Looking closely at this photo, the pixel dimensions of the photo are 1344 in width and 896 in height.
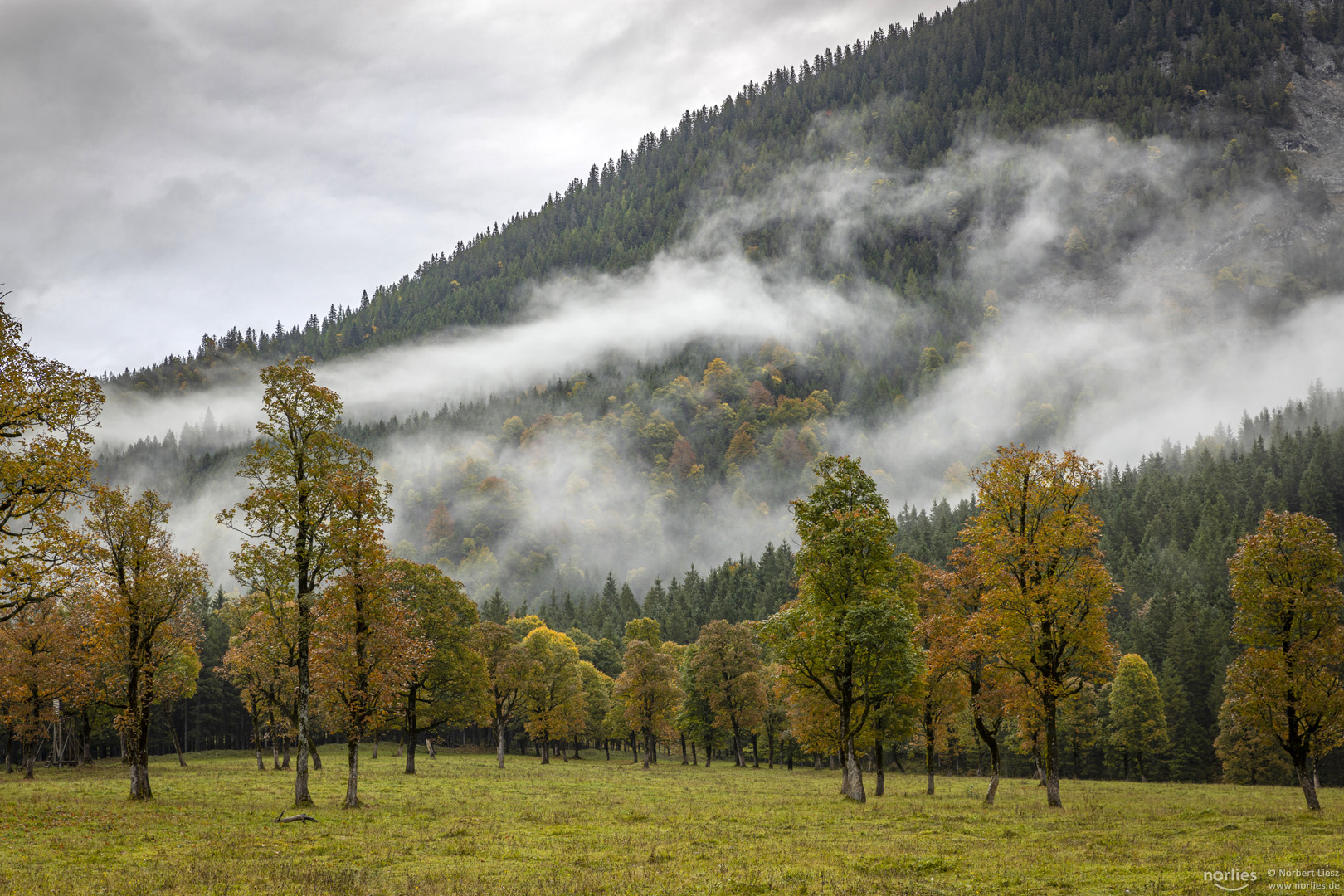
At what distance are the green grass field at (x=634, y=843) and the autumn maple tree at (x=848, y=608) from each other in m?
6.16

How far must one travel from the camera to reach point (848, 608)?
3756 cm

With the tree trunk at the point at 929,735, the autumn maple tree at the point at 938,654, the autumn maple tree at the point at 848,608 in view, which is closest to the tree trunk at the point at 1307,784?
the autumn maple tree at the point at 938,654

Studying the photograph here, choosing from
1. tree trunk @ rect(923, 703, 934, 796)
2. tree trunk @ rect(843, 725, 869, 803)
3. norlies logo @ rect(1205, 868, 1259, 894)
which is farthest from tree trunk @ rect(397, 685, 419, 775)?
norlies logo @ rect(1205, 868, 1259, 894)

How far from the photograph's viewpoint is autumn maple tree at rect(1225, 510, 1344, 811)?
33.2 metres

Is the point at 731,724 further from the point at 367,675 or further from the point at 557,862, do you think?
the point at 557,862

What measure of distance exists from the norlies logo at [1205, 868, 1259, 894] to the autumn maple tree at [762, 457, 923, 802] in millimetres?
19022

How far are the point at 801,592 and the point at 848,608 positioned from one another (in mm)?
5554

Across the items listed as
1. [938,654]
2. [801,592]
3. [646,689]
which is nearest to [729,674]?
[646,689]

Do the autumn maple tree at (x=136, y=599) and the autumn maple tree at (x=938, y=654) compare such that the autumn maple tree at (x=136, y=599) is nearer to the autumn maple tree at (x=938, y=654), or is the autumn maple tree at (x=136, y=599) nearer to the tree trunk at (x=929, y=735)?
the autumn maple tree at (x=938, y=654)

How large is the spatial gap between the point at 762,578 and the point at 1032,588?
13456 cm

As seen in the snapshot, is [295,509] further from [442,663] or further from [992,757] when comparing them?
[992,757]

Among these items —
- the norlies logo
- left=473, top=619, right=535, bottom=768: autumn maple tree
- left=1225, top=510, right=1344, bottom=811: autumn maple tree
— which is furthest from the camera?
left=473, top=619, right=535, bottom=768: autumn maple tree

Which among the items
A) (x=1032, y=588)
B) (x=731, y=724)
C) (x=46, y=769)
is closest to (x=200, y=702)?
(x=46, y=769)

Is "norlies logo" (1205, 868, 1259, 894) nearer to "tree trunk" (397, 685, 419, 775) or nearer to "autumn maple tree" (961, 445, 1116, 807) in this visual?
"autumn maple tree" (961, 445, 1116, 807)
